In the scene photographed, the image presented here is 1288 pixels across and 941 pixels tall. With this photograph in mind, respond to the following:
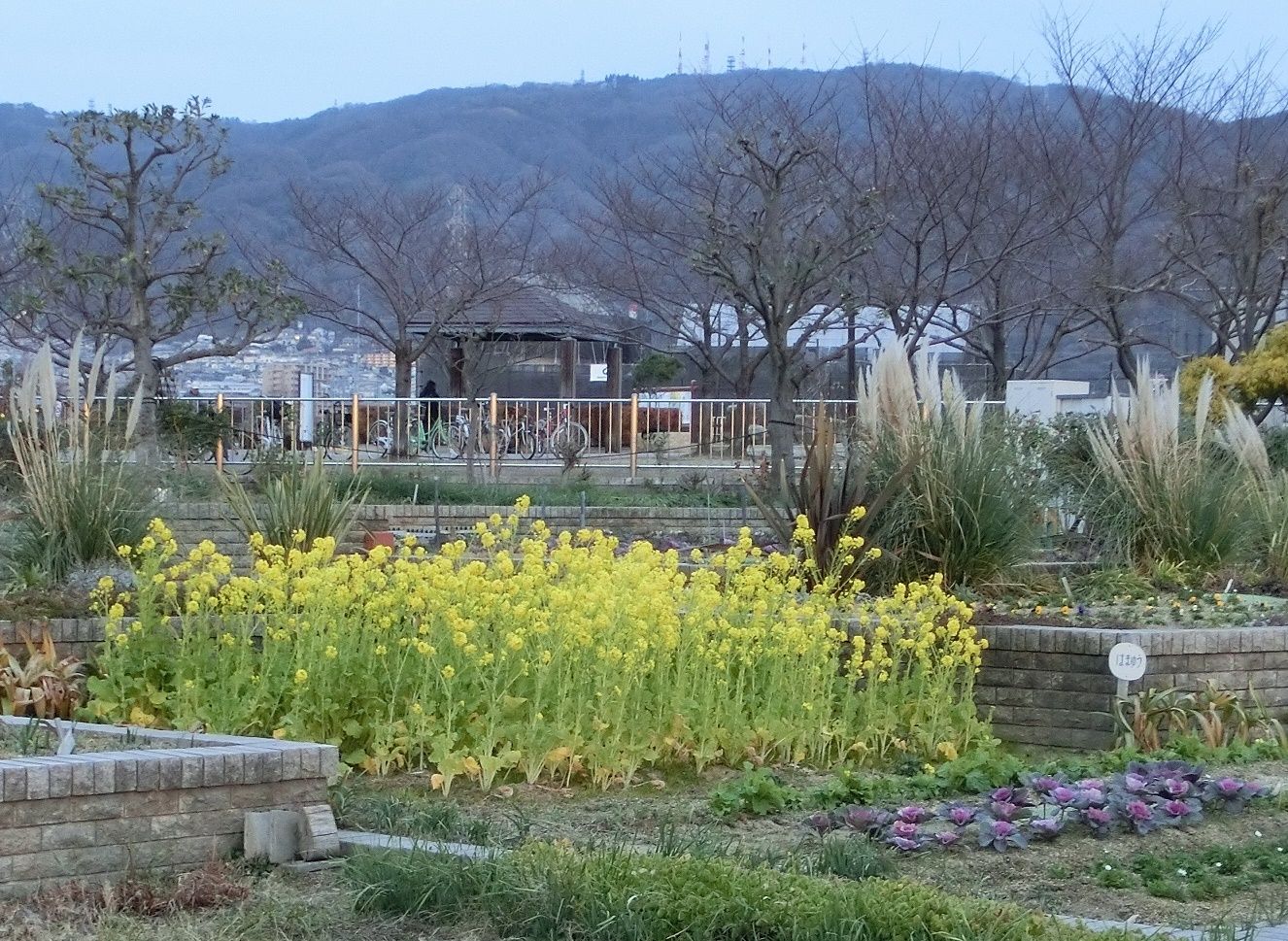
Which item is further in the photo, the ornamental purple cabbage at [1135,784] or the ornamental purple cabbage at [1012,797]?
the ornamental purple cabbage at [1135,784]

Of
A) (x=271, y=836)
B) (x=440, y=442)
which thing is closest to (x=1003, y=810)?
(x=271, y=836)

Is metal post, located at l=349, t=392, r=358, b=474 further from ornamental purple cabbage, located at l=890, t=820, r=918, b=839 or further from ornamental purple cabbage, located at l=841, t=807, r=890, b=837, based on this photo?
ornamental purple cabbage, located at l=890, t=820, r=918, b=839

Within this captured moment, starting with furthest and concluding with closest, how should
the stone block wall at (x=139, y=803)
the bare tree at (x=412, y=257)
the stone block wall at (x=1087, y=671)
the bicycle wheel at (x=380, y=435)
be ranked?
the bare tree at (x=412, y=257) → the bicycle wheel at (x=380, y=435) → the stone block wall at (x=1087, y=671) → the stone block wall at (x=139, y=803)

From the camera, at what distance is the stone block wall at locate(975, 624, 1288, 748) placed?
7.20m

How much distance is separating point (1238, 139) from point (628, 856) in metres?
22.1

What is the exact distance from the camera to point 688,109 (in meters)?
31.4

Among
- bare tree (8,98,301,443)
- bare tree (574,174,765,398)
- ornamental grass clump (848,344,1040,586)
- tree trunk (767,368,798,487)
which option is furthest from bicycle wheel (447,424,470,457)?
ornamental grass clump (848,344,1040,586)

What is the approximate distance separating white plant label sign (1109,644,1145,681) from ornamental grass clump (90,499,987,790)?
599 mm

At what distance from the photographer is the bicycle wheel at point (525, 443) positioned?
2022 centimetres

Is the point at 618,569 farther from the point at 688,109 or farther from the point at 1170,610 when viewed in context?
the point at 688,109

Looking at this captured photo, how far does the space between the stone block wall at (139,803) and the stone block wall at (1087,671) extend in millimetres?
3841

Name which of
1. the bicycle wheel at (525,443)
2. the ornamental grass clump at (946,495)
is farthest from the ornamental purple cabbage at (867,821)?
the bicycle wheel at (525,443)

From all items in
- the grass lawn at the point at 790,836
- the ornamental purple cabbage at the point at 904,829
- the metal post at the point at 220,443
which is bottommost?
the grass lawn at the point at 790,836

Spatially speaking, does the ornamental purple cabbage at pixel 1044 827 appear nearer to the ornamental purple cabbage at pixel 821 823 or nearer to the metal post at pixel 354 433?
the ornamental purple cabbage at pixel 821 823
